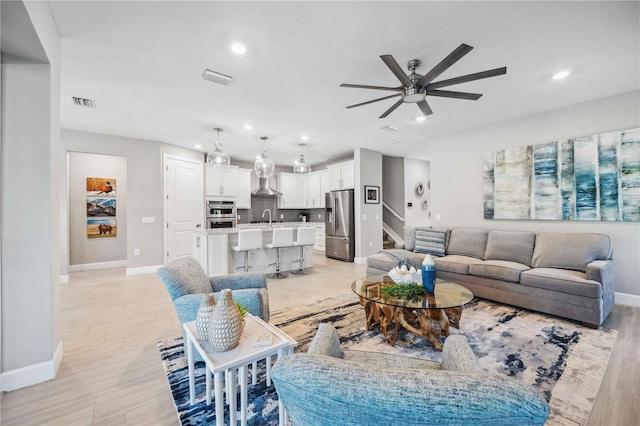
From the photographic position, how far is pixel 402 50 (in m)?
2.45

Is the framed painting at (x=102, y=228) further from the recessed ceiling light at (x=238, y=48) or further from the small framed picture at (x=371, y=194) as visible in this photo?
the small framed picture at (x=371, y=194)

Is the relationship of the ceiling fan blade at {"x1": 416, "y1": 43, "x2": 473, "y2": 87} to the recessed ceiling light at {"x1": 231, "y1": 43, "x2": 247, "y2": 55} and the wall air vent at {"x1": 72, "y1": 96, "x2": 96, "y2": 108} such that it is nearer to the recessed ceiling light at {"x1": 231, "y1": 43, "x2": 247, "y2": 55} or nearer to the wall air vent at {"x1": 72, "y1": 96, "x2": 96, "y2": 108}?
the recessed ceiling light at {"x1": 231, "y1": 43, "x2": 247, "y2": 55}

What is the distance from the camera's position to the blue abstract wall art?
10.7 feet

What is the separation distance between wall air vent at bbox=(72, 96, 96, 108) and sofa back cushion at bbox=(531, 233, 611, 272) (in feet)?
20.7

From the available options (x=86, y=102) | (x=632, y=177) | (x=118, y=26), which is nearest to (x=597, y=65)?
(x=632, y=177)

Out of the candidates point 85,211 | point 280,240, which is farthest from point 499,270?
point 85,211

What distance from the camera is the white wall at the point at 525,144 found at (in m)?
3.33

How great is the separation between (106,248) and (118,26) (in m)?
5.65

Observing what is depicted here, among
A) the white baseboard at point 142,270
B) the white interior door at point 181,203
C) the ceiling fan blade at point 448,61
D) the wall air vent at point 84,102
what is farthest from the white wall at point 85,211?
the ceiling fan blade at point 448,61

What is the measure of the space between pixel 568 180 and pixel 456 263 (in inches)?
73.2

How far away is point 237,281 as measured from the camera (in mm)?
2533

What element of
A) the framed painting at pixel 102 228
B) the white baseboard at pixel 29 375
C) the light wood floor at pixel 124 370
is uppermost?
the framed painting at pixel 102 228

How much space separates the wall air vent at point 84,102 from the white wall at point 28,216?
1836 mm

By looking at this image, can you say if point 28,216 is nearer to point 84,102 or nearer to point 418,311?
point 84,102
